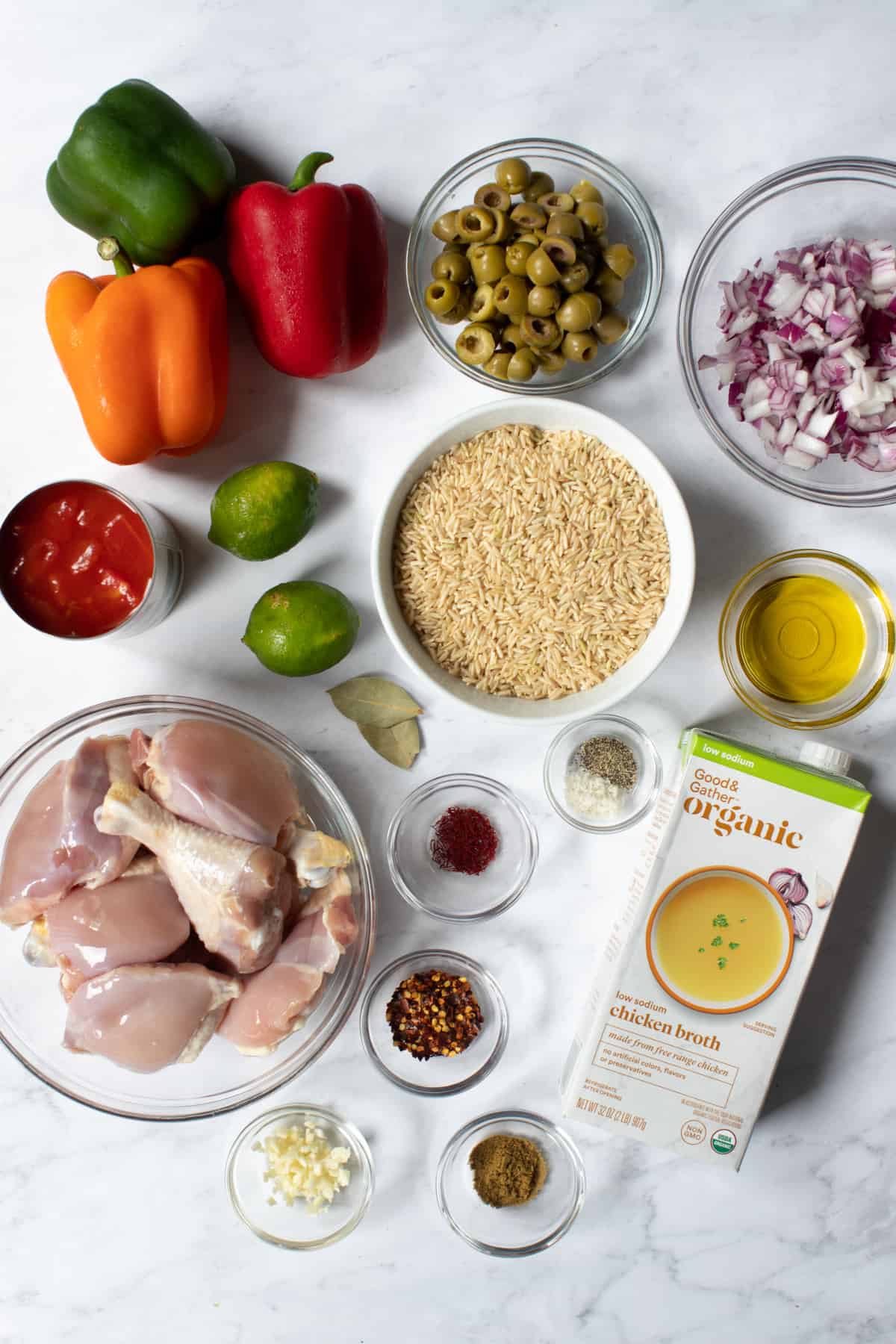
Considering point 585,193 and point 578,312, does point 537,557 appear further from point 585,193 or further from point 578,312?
point 585,193

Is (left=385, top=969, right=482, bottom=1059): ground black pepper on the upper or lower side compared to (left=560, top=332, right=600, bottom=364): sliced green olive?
lower

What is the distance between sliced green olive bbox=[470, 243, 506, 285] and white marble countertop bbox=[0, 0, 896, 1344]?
7.2 inches

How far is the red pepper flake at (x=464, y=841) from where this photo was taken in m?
1.48

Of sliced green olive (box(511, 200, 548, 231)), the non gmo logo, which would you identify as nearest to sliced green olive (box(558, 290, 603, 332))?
sliced green olive (box(511, 200, 548, 231))

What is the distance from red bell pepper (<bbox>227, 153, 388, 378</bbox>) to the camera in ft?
4.25

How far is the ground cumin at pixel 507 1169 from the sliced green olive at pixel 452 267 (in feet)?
4.36

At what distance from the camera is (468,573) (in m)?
1.40

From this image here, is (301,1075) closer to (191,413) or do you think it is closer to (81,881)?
(81,881)

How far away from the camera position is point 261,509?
132 centimetres

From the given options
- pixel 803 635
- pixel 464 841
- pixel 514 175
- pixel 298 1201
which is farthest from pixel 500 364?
pixel 298 1201

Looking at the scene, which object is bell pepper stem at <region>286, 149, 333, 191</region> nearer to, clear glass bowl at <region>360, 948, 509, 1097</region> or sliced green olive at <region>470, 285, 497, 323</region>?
sliced green olive at <region>470, 285, 497, 323</region>

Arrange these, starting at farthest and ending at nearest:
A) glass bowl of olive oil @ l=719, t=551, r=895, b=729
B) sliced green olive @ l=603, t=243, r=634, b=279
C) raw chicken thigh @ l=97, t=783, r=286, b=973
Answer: glass bowl of olive oil @ l=719, t=551, r=895, b=729 → sliced green olive @ l=603, t=243, r=634, b=279 → raw chicken thigh @ l=97, t=783, r=286, b=973

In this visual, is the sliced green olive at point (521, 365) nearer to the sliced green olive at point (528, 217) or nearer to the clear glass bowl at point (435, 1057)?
the sliced green olive at point (528, 217)

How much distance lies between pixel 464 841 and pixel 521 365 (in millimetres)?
729
